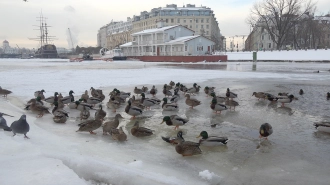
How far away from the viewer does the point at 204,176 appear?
4820 millimetres

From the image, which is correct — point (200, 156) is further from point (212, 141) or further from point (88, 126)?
point (88, 126)

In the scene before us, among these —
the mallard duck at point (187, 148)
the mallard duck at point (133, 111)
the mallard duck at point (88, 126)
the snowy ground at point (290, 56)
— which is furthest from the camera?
the snowy ground at point (290, 56)

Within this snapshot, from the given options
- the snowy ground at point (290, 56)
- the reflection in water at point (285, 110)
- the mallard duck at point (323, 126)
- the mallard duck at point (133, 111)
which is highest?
the snowy ground at point (290, 56)

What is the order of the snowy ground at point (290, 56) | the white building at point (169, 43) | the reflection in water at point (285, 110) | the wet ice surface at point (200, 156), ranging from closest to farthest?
the wet ice surface at point (200, 156), the reflection in water at point (285, 110), the snowy ground at point (290, 56), the white building at point (169, 43)

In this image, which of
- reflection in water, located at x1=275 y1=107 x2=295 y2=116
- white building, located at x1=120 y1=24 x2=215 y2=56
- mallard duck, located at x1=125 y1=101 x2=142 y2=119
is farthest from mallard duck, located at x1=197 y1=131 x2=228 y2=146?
white building, located at x1=120 y1=24 x2=215 y2=56

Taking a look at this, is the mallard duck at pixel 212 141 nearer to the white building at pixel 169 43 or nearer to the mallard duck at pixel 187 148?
the mallard duck at pixel 187 148

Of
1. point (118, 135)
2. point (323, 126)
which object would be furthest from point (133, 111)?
point (323, 126)

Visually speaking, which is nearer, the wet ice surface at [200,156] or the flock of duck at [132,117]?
the wet ice surface at [200,156]

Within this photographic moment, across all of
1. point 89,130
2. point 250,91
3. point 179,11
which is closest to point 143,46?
point 179,11

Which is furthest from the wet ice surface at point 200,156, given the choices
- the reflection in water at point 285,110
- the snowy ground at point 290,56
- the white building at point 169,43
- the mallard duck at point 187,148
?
the white building at point 169,43

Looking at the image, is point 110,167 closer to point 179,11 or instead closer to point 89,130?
point 89,130

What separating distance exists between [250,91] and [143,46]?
186ft

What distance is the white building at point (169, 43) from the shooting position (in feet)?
187

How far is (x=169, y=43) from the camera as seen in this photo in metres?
60.8
